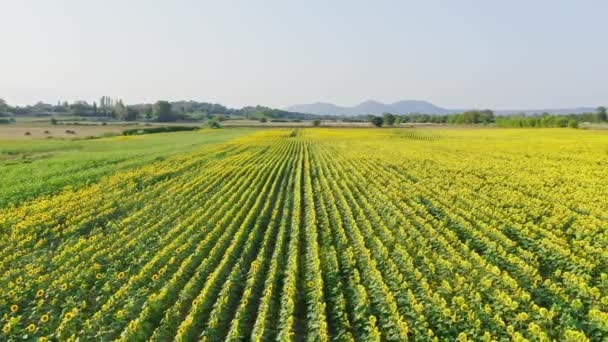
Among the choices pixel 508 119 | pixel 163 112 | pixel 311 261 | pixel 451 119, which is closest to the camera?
pixel 311 261

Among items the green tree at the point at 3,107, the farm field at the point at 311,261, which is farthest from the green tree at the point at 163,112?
the farm field at the point at 311,261

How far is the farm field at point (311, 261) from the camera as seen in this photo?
676 centimetres

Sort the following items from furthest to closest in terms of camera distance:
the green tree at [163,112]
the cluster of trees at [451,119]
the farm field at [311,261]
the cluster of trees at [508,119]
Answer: the green tree at [163,112] → the cluster of trees at [451,119] → the cluster of trees at [508,119] → the farm field at [311,261]

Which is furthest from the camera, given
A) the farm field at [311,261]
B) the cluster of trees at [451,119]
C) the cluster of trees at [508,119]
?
the cluster of trees at [451,119]

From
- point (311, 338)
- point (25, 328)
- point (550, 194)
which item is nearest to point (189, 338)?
point (311, 338)

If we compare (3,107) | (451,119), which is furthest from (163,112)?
(451,119)

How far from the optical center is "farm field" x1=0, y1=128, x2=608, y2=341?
6762 millimetres

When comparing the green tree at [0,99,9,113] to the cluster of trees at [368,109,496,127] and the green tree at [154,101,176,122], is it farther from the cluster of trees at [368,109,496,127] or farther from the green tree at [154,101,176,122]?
the cluster of trees at [368,109,496,127]

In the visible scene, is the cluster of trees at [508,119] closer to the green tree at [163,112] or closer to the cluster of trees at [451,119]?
the cluster of trees at [451,119]

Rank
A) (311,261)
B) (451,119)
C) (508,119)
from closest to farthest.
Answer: (311,261) → (508,119) → (451,119)

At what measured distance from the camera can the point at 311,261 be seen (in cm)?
973

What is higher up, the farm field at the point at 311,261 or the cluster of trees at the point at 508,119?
the cluster of trees at the point at 508,119

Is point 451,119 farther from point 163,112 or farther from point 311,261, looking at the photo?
point 311,261

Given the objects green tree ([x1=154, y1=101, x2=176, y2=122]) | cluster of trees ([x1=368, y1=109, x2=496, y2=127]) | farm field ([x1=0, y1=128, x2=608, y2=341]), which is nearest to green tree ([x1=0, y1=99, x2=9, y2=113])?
green tree ([x1=154, y1=101, x2=176, y2=122])
